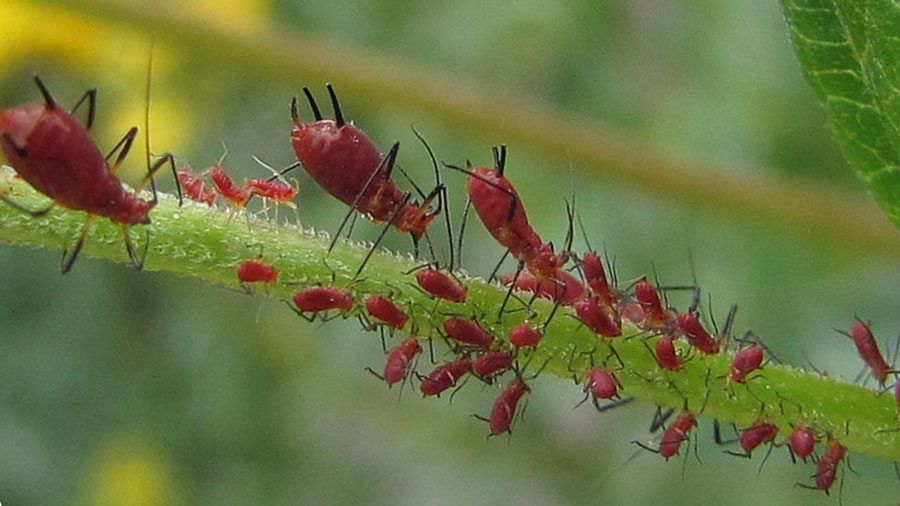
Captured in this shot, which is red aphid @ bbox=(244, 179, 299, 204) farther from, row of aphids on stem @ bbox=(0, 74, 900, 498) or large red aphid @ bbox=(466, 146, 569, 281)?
large red aphid @ bbox=(466, 146, 569, 281)

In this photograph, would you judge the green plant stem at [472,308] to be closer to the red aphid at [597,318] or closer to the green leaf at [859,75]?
the red aphid at [597,318]

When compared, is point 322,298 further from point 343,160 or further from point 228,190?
point 228,190

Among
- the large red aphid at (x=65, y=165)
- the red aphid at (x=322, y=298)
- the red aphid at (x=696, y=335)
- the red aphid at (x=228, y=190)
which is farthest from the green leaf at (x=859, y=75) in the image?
the large red aphid at (x=65, y=165)

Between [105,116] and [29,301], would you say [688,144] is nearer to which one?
[105,116]

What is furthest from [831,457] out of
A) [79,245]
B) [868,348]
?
[79,245]

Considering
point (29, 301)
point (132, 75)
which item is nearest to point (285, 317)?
point (29, 301)

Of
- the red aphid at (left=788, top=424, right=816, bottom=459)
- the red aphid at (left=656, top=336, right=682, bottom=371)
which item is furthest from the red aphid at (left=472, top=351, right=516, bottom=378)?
the red aphid at (left=788, top=424, right=816, bottom=459)

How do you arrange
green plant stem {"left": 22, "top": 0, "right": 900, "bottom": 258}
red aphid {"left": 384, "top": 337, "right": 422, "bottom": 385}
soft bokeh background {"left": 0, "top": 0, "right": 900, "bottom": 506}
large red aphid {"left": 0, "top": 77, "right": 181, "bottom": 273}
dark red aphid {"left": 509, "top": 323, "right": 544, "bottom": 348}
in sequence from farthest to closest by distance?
soft bokeh background {"left": 0, "top": 0, "right": 900, "bottom": 506}, green plant stem {"left": 22, "top": 0, "right": 900, "bottom": 258}, red aphid {"left": 384, "top": 337, "right": 422, "bottom": 385}, dark red aphid {"left": 509, "top": 323, "right": 544, "bottom": 348}, large red aphid {"left": 0, "top": 77, "right": 181, "bottom": 273}
